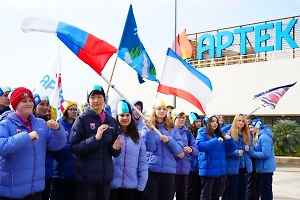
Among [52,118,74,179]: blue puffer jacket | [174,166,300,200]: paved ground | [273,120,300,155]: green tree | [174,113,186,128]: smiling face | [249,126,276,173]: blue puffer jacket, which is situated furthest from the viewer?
[273,120,300,155]: green tree

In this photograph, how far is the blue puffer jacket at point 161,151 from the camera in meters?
6.20

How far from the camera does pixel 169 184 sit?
20.7 ft

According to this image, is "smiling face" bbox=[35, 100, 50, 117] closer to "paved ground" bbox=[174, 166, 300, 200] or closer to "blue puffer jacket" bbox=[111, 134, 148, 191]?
"blue puffer jacket" bbox=[111, 134, 148, 191]

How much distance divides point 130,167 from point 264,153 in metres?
3.71

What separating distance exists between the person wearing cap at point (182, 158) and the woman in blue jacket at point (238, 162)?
99 centimetres

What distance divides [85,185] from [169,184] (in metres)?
1.69

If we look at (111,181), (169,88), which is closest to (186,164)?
(169,88)

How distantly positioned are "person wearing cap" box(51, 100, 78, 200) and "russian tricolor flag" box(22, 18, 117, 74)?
0.69 m

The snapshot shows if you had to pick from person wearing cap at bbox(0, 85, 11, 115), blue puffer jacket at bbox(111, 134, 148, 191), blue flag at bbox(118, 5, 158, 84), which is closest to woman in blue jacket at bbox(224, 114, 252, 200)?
blue flag at bbox(118, 5, 158, 84)

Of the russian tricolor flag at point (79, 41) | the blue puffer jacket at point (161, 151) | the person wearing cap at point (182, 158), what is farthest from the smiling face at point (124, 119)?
the person wearing cap at point (182, 158)

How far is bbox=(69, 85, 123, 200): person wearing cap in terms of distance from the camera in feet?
15.8

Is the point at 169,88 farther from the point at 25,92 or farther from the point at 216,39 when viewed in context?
the point at 216,39

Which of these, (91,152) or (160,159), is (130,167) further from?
(160,159)

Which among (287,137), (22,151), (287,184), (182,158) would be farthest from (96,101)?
(287,137)
